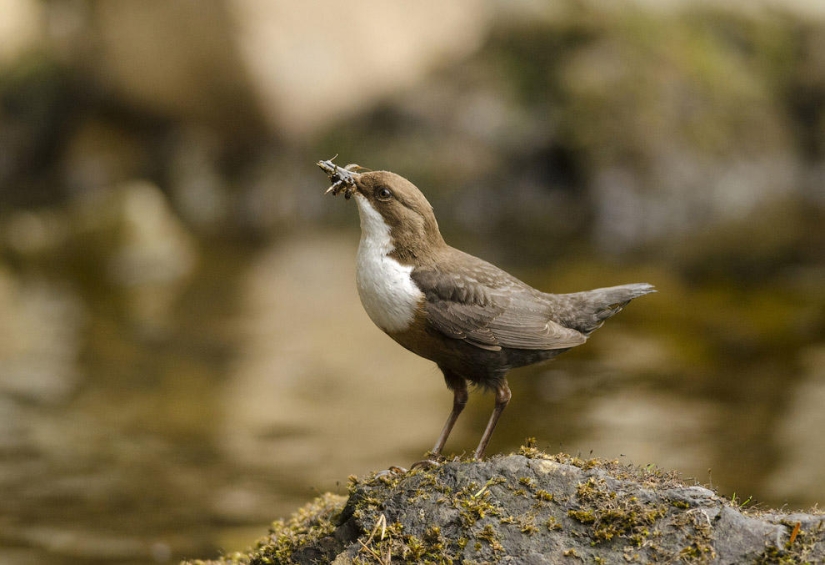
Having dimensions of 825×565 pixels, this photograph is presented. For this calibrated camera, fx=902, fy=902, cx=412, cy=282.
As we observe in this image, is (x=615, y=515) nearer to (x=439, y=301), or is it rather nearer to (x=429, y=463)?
(x=429, y=463)

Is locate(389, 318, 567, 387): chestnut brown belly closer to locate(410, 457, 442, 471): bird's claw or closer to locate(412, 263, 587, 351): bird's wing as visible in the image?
locate(412, 263, 587, 351): bird's wing

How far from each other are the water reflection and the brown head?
3194 mm

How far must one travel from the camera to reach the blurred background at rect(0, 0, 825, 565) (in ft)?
27.0

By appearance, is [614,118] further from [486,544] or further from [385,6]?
[486,544]

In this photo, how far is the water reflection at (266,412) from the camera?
7316mm

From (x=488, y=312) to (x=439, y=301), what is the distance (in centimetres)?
25

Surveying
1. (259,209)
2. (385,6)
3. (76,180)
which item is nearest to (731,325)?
(259,209)

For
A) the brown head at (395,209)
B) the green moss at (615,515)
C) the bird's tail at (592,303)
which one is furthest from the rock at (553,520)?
the brown head at (395,209)

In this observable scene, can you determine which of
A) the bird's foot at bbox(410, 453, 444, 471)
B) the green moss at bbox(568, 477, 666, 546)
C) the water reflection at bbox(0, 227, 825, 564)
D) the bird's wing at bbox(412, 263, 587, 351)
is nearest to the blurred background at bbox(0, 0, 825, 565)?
the water reflection at bbox(0, 227, 825, 564)

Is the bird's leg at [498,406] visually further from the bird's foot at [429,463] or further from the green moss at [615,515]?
the green moss at [615,515]

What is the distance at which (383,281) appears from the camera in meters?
3.98

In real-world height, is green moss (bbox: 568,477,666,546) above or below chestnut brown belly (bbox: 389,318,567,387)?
below

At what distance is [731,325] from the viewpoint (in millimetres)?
11523

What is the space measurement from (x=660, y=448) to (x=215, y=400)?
4632 millimetres
